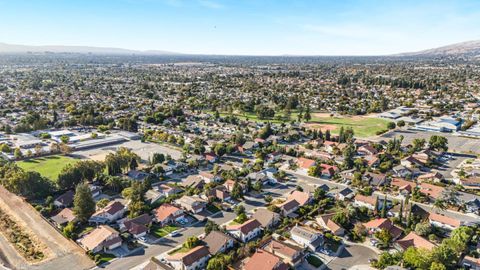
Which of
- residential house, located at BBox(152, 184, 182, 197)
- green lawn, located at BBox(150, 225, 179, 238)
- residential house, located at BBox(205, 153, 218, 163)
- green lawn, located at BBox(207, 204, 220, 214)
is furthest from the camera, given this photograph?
residential house, located at BBox(205, 153, 218, 163)

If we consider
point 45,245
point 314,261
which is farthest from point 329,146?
point 45,245

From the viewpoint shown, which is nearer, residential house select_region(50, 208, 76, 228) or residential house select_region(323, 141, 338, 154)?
residential house select_region(50, 208, 76, 228)

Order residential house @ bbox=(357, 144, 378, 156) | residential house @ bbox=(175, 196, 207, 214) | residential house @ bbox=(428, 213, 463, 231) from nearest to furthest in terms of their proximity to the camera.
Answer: residential house @ bbox=(428, 213, 463, 231)
residential house @ bbox=(175, 196, 207, 214)
residential house @ bbox=(357, 144, 378, 156)

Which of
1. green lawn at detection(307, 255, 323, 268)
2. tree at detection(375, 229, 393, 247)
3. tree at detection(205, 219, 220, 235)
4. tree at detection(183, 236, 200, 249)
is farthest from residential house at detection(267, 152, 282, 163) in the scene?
tree at detection(183, 236, 200, 249)

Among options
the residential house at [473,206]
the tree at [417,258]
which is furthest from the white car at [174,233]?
the residential house at [473,206]

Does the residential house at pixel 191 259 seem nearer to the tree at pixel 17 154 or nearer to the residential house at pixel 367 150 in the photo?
the residential house at pixel 367 150

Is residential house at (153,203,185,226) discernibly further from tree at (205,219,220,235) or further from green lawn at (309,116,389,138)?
green lawn at (309,116,389,138)

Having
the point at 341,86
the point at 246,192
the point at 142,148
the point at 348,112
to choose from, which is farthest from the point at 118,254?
the point at 341,86
